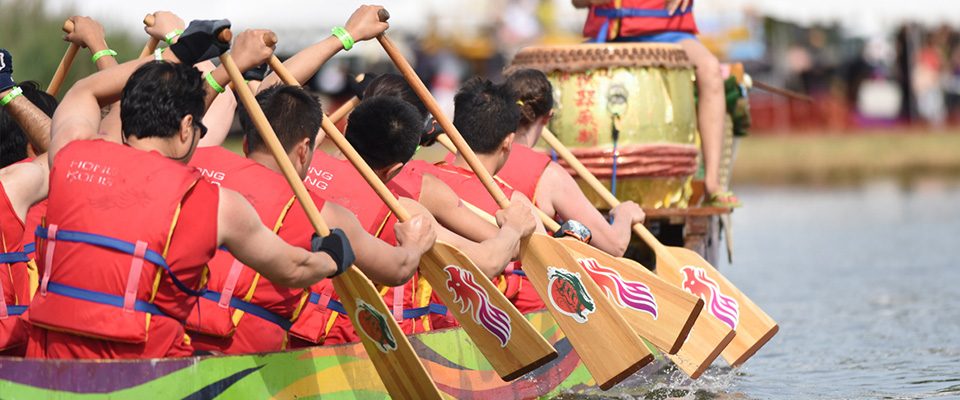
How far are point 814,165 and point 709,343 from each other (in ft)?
44.1

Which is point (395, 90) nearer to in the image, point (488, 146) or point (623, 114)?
point (488, 146)

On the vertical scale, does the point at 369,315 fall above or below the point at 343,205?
below

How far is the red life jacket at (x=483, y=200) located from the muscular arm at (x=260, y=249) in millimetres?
1272

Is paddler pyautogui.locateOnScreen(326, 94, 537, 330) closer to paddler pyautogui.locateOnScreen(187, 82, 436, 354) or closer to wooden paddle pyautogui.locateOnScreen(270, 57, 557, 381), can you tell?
wooden paddle pyautogui.locateOnScreen(270, 57, 557, 381)

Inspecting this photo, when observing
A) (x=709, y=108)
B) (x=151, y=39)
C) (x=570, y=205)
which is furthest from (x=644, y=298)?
(x=709, y=108)

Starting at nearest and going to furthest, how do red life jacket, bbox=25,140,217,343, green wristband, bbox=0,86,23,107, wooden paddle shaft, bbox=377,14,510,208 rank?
red life jacket, bbox=25,140,217,343 < green wristband, bbox=0,86,23,107 < wooden paddle shaft, bbox=377,14,510,208

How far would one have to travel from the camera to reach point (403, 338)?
3.49m

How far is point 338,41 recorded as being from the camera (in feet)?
13.7

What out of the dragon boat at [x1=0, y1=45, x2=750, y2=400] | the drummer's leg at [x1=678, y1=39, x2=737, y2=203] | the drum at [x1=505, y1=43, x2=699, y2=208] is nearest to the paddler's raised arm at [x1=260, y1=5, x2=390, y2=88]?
the dragon boat at [x1=0, y1=45, x2=750, y2=400]

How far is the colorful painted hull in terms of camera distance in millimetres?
2910

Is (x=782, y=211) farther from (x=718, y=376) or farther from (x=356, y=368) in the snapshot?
(x=356, y=368)

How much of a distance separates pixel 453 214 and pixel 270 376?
114 cm

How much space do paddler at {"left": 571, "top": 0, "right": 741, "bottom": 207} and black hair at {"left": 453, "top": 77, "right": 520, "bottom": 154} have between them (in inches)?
76.1

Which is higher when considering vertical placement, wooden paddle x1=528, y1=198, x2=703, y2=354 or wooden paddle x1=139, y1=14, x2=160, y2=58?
wooden paddle x1=139, y1=14, x2=160, y2=58
